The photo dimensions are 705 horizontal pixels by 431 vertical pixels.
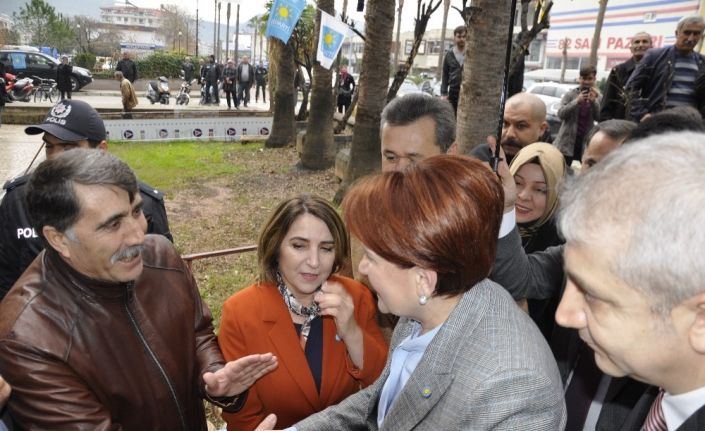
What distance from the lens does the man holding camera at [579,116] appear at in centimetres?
766

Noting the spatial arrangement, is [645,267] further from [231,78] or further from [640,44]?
[231,78]

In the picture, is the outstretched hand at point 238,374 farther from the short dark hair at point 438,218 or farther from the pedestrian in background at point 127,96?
the pedestrian in background at point 127,96

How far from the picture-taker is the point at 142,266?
90.4 inches

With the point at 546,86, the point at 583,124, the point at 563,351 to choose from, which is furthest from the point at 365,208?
the point at 546,86

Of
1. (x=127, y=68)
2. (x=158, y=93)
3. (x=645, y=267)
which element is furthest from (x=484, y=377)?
(x=158, y=93)

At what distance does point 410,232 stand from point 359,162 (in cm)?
724

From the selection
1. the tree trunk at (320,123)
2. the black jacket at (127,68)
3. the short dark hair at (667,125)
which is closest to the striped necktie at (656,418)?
the short dark hair at (667,125)

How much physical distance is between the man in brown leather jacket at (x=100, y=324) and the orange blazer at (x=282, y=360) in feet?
0.50

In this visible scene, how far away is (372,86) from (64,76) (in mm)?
16327

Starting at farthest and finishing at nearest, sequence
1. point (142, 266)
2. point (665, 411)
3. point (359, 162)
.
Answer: point (359, 162) < point (142, 266) < point (665, 411)

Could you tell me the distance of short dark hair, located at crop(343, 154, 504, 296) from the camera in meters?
1.55

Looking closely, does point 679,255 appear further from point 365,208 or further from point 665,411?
point 365,208

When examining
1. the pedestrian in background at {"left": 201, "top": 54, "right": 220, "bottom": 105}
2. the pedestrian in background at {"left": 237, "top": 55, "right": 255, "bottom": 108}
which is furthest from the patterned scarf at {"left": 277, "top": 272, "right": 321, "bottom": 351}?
the pedestrian in background at {"left": 201, "top": 54, "right": 220, "bottom": 105}

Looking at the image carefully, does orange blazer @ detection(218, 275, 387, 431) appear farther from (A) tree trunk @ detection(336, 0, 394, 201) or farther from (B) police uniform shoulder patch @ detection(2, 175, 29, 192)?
(A) tree trunk @ detection(336, 0, 394, 201)
